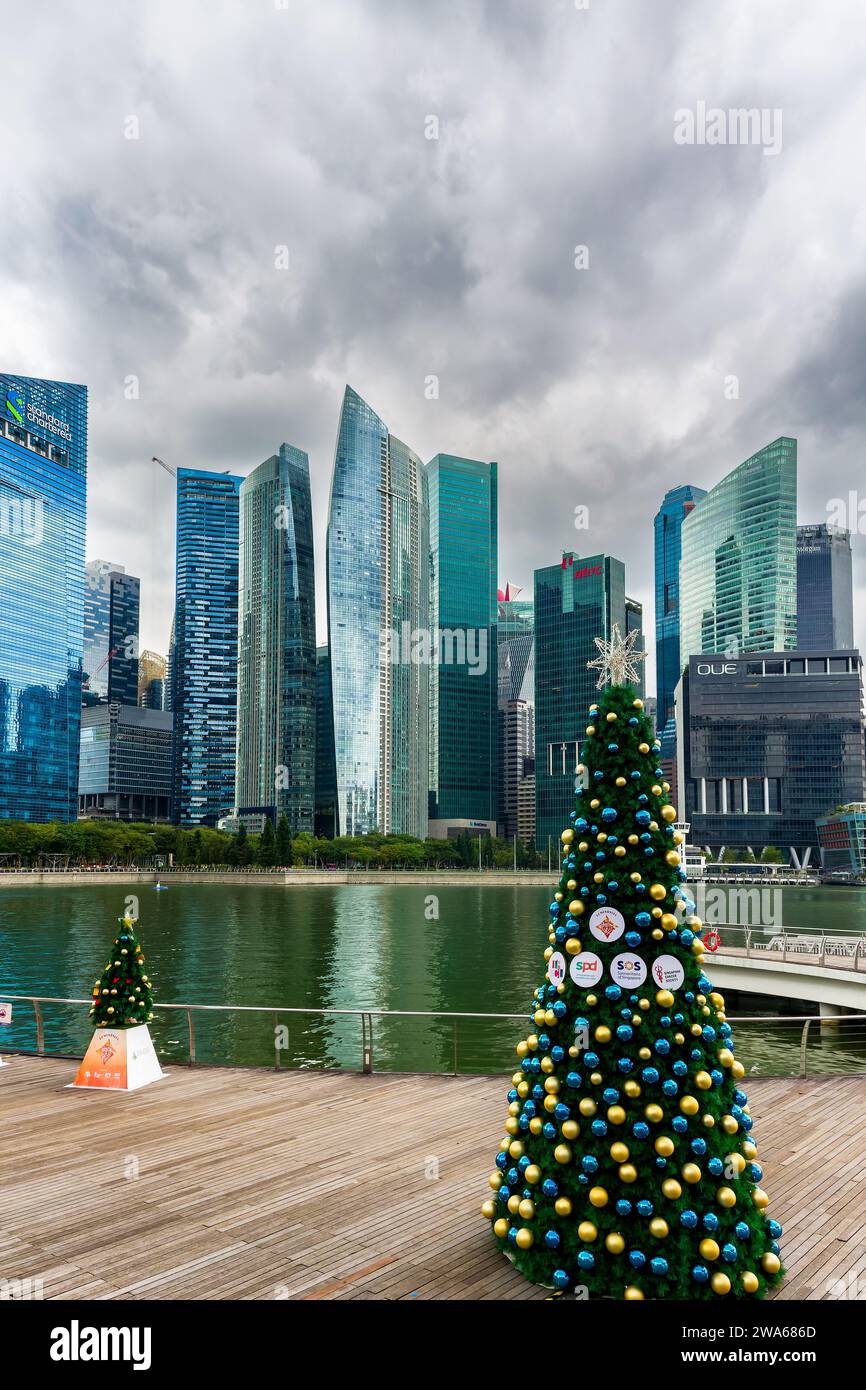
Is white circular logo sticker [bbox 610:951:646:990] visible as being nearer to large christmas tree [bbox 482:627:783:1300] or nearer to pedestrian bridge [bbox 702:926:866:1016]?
large christmas tree [bbox 482:627:783:1300]

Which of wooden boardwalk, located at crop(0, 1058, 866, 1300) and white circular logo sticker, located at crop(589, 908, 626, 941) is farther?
white circular logo sticker, located at crop(589, 908, 626, 941)

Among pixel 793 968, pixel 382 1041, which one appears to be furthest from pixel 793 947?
pixel 382 1041

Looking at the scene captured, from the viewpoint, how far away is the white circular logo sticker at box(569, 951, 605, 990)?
23.2 ft

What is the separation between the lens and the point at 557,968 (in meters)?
7.39

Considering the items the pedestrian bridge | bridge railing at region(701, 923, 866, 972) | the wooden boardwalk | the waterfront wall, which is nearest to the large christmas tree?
the wooden boardwalk

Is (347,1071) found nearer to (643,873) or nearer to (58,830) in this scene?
(643,873)

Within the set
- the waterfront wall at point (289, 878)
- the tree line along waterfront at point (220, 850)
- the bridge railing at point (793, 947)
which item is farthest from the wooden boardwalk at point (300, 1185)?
the tree line along waterfront at point (220, 850)

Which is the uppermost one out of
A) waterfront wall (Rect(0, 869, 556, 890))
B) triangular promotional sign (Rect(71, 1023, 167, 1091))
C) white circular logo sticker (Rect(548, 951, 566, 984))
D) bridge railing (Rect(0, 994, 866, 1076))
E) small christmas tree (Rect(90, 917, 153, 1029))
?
white circular logo sticker (Rect(548, 951, 566, 984))

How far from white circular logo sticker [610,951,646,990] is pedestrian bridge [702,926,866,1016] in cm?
2417

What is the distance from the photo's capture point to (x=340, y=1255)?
7246 mm

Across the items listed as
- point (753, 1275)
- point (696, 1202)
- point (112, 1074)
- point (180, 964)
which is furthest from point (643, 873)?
point (180, 964)

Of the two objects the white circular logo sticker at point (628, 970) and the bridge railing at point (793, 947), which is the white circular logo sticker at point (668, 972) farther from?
the bridge railing at point (793, 947)

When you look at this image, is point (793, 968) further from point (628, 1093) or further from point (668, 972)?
point (628, 1093)

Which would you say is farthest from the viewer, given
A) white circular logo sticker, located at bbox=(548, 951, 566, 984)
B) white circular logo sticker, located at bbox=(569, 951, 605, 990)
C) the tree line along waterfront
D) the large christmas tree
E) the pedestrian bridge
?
the tree line along waterfront
